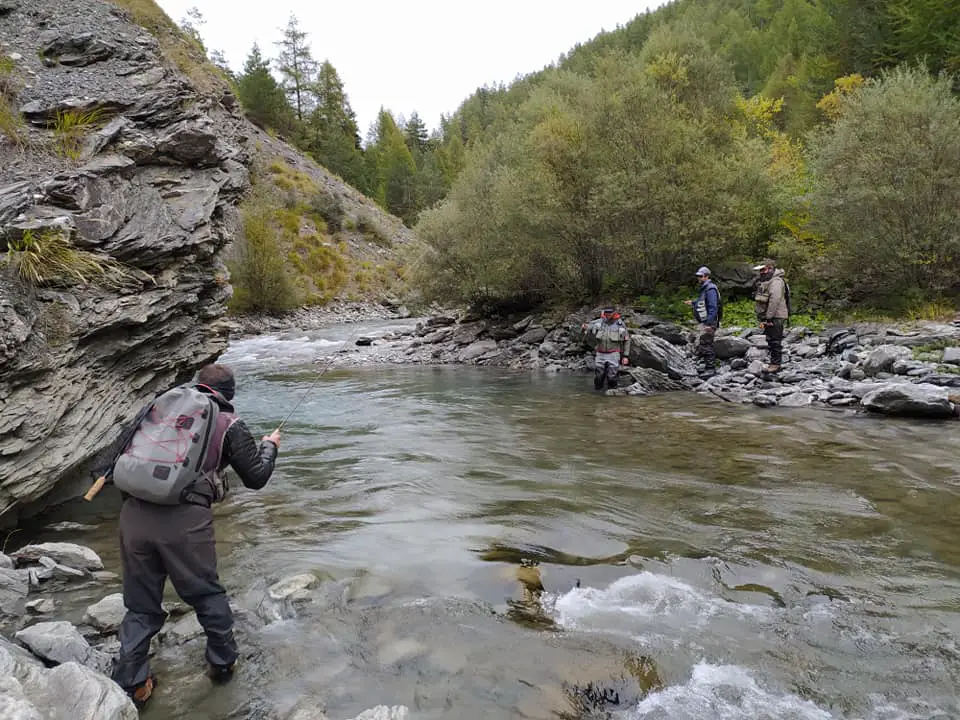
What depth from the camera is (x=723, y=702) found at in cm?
364

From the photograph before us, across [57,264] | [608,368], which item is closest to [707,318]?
[608,368]

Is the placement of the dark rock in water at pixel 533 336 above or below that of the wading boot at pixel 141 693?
above

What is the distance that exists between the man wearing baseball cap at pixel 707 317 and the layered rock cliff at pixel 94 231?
416 inches

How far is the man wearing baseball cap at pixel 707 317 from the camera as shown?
14.4 metres

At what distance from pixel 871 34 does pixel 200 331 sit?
38.1 m

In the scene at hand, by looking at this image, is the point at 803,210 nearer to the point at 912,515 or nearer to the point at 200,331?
the point at 912,515

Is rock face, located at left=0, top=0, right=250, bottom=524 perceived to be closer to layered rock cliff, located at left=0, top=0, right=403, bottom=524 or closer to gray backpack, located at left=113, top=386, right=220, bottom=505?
layered rock cliff, located at left=0, top=0, right=403, bottom=524

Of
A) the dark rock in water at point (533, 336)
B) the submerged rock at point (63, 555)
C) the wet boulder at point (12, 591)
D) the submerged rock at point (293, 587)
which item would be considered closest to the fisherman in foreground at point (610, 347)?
the dark rock in water at point (533, 336)

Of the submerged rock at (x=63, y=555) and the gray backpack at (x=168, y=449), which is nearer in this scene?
the gray backpack at (x=168, y=449)

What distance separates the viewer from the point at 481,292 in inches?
1021

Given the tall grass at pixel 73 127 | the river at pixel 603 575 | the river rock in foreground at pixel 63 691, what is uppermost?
the tall grass at pixel 73 127

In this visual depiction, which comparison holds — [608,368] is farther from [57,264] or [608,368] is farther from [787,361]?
[57,264]

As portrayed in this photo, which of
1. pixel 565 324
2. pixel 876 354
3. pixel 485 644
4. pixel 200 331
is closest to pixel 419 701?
pixel 485 644

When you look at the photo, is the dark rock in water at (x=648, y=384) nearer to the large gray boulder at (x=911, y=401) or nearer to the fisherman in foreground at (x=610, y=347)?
the fisherman in foreground at (x=610, y=347)
